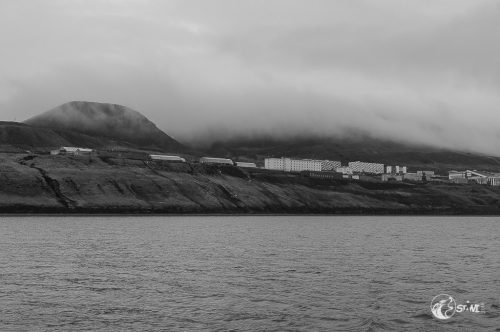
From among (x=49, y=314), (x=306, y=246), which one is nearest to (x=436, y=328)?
(x=49, y=314)

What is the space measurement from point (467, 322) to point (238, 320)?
18.4 metres

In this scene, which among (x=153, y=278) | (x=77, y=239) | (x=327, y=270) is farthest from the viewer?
(x=77, y=239)

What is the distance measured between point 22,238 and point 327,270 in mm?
73615

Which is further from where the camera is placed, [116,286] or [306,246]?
[306,246]

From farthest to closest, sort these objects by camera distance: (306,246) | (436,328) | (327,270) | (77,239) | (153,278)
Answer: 1. (77,239)
2. (306,246)
3. (327,270)
4. (153,278)
5. (436,328)

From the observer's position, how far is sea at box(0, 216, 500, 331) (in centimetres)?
4506

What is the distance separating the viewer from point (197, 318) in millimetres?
45938

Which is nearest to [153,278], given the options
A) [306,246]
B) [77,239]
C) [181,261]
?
[181,261]

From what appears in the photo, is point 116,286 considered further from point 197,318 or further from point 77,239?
point 77,239

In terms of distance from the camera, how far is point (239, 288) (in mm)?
60312

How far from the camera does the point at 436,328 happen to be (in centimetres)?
4366

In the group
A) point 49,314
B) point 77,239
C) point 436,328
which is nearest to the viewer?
point 436,328

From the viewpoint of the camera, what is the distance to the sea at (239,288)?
148 feet

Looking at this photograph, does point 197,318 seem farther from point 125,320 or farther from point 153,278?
point 153,278
